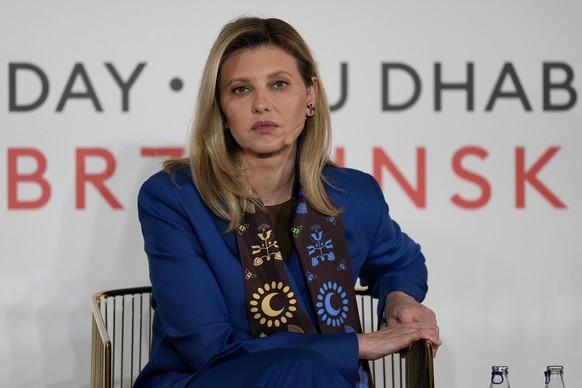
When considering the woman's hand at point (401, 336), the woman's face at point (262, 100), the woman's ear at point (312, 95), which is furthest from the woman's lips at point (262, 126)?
the woman's hand at point (401, 336)

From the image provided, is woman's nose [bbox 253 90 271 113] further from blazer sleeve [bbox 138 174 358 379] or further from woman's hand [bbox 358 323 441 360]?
woman's hand [bbox 358 323 441 360]

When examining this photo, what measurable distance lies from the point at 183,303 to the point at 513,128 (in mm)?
2216

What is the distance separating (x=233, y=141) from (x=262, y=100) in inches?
7.8

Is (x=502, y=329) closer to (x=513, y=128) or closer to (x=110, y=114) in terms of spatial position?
(x=513, y=128)

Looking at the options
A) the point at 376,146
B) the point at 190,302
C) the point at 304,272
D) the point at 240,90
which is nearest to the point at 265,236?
the point at 304,272

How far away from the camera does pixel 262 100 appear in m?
2.93

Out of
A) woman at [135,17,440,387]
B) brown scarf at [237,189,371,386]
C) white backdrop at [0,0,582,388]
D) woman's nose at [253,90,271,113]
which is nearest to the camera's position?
woman at [135,17,440,387]

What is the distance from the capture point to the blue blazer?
2641 millimetres

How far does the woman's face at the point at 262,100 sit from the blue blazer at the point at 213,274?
0.20 m

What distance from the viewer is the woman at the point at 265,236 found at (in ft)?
8.82

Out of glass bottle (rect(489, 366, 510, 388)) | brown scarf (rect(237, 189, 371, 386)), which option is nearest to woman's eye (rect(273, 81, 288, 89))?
brown scarf (rect(237, 189, 371, 386))

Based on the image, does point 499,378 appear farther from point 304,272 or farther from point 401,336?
point 304,272

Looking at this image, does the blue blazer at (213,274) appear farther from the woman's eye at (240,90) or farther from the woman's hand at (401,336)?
the woman's eye at (240,90)

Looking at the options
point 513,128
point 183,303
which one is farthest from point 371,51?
point 183,303
